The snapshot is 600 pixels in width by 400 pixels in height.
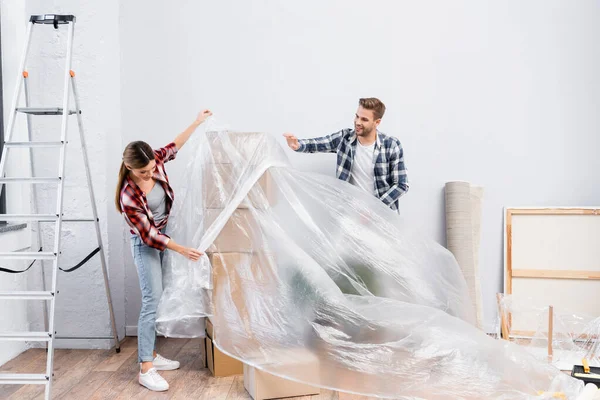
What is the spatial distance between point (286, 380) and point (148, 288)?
816 mm

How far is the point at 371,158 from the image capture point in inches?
130

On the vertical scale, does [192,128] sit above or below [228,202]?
above

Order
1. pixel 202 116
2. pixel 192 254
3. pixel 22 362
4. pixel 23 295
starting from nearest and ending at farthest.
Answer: pixel 23 295
pixel 192 254
pixel 202 116
pixel 22 362

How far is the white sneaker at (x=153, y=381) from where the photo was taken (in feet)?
9.37

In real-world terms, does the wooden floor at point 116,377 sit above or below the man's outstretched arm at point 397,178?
below

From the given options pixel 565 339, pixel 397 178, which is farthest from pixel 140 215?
pixel 565 339

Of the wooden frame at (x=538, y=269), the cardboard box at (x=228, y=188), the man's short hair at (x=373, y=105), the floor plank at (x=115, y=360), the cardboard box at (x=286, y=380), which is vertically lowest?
the floor plank at (x=115, y=360)

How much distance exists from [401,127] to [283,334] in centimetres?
168

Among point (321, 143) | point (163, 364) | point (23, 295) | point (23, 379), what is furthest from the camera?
point (321, 143)

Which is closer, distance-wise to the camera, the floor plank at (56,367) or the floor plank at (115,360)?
the floor plank at (56,367)

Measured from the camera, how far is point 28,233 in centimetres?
352

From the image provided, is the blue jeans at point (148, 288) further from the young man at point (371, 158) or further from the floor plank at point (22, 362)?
the young man at point (371, 158)

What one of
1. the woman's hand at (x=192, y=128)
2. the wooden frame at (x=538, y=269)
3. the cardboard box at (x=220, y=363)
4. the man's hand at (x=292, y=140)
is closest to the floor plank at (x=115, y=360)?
the cardboard box at (x=220, y=363)

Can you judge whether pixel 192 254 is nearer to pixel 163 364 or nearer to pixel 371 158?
pixel 163 364
